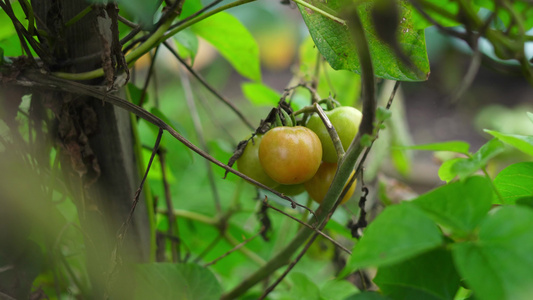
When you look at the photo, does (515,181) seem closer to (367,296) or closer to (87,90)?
(367,296)

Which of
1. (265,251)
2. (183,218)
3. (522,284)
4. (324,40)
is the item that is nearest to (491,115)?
(265,251)

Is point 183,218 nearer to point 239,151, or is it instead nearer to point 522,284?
point 239,151

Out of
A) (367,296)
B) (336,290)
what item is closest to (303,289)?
(336,290)

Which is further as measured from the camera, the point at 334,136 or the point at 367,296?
the point at 334,136

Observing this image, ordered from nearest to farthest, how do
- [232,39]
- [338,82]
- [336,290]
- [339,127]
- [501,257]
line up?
[501,257] → [339,127] → [336,290] → [232,39] → [338,82]

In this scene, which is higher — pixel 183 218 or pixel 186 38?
pixel 186 38

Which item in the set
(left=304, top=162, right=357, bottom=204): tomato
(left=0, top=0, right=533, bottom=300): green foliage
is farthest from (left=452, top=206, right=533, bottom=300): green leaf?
(left=304, top=162, right=357, bottom=204): tomato
